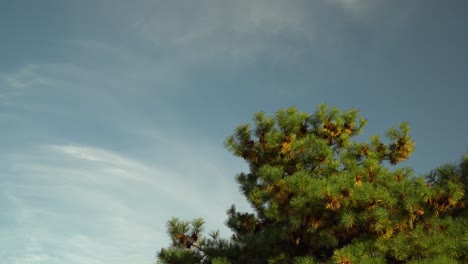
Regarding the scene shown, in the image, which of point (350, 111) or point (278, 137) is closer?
point (278, 137)

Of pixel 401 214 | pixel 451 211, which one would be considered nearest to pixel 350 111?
pixel 451 211

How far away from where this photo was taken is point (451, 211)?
7227 mm

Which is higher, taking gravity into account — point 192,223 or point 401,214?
point 192,223

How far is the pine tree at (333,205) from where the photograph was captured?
19.4 ft

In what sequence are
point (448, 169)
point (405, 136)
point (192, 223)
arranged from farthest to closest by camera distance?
1. point (405, 136)
2. point (192, 223)
3. point (448, 169)

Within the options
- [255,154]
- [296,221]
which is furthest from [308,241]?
[255,154]

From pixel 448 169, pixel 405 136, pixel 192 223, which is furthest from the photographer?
pixel 405 136

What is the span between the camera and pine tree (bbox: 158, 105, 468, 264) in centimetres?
592

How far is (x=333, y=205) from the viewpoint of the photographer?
19.2 ft

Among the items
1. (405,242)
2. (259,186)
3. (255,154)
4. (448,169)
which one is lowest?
(405,242)

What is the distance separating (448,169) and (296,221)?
10.1 feet

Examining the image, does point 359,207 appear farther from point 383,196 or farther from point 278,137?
point 278,137

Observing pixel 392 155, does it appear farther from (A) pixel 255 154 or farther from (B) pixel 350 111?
(A) pixel 255 154

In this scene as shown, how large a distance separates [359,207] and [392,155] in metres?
3.41
